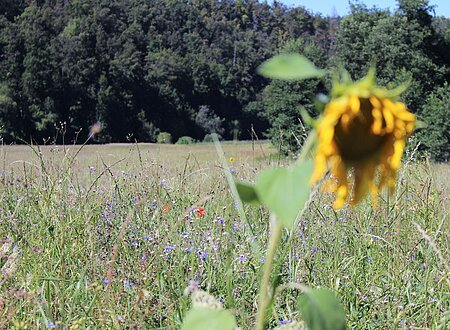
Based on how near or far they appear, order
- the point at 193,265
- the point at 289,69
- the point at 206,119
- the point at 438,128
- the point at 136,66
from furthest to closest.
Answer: the point at 206,119
the point at 136,66
the point at 438,128
the point at 193,265
the point at 289,69

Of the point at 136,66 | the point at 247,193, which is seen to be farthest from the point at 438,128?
the point at 136,66

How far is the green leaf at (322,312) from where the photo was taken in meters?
0.61

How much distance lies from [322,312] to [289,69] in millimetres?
235

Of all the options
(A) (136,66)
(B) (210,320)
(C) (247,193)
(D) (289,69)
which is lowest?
(A) (136,66)

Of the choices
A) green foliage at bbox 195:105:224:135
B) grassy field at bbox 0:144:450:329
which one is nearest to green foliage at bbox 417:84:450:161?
grassy field at bbox 0:144:450:329

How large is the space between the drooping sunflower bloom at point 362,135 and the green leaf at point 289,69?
0.04 meters

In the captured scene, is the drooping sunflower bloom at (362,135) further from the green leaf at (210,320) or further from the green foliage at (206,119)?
the green foliage at (206,119)

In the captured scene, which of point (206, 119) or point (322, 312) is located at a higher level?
point (322, 312)

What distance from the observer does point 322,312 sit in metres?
0.61

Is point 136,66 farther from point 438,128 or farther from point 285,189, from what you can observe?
point 285,189

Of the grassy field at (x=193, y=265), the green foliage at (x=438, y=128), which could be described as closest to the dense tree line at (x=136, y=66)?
the green foliage at (x=438, y=128)

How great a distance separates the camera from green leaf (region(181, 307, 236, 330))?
651 mm

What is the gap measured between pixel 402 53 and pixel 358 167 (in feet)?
81.1

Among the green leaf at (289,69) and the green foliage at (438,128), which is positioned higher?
the green leaf at (289,69)
